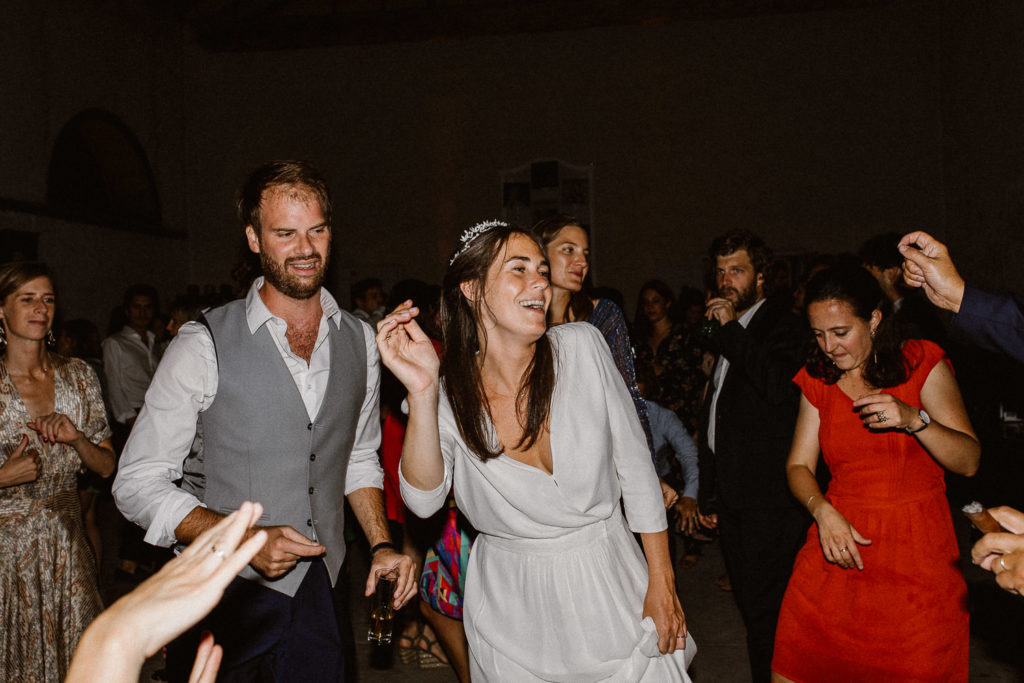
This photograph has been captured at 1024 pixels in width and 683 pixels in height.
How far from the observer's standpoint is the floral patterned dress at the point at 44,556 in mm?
2828

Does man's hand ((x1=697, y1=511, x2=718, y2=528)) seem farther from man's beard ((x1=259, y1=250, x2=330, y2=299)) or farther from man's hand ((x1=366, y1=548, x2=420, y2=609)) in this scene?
man's beard ((x1=259, y1=250, x2=330, y2=299))

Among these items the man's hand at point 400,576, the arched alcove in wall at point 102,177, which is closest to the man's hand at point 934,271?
the man's hand at point 400,576

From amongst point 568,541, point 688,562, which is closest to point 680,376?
point 688,562

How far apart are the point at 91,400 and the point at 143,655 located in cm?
266

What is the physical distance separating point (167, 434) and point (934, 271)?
200 cm

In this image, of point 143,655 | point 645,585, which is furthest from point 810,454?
point 143,655

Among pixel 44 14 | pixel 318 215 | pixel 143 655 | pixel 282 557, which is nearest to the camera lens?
pixel 143 655

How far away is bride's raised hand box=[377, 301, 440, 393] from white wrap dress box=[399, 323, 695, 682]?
0.19 metres

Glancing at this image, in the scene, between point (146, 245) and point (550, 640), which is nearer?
point (550, 640)

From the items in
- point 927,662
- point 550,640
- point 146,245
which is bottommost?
point 927,662

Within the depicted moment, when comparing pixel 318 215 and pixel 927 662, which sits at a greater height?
pixel 318 215

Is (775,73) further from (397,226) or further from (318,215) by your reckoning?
(318,215)

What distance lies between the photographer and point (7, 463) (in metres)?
2.88

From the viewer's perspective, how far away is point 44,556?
2922 millimetres
